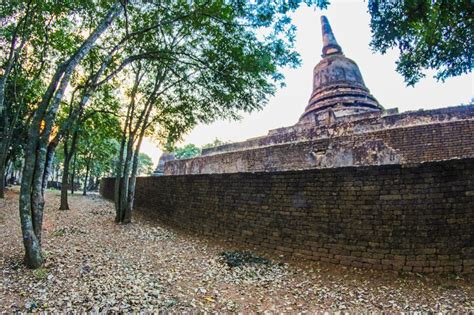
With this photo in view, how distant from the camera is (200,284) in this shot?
4.83 m

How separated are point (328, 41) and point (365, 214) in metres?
17.9

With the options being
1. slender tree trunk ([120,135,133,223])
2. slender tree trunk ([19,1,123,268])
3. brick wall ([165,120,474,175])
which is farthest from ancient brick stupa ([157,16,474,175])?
slender tree trunk ([19,1,123,268])

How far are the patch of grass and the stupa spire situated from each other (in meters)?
19.6

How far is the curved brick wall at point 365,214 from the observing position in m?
4.56

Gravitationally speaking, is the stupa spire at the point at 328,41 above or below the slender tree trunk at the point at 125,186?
above

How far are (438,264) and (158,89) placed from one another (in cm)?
936

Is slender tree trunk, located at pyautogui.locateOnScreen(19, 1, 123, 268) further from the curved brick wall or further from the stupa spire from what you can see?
the stupa spire

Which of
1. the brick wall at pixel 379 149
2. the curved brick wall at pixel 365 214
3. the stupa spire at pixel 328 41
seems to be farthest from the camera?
the stupa spire at pixel 328 41

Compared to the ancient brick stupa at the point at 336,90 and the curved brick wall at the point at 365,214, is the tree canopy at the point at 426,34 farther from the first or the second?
the ancient brick stupa at the point at 336,90

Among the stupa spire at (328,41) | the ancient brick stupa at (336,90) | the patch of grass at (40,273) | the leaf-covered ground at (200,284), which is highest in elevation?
the stupa spire at (328,41)

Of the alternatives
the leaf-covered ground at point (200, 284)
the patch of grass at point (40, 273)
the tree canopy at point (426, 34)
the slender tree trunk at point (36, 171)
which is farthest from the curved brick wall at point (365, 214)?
the slender tree trunk at point (36, 171)

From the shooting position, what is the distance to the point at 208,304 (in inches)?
162

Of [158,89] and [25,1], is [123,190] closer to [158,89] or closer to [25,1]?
[158,89]

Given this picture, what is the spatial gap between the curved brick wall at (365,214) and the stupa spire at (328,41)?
1564cm
